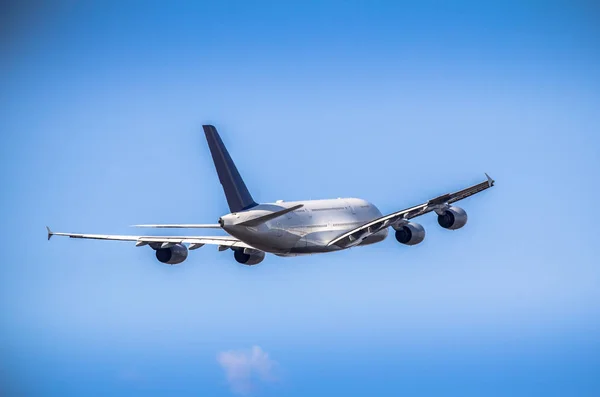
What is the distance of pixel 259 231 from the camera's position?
8788 cm

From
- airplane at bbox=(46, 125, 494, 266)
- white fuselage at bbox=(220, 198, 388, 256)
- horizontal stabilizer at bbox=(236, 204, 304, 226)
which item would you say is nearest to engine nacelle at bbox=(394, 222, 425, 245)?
airplane at bbox=(46, 125, 494, 266)

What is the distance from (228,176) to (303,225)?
6.42m

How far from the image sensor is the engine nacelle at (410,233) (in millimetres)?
92812

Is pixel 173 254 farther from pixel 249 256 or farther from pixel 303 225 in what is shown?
pixel 303 225

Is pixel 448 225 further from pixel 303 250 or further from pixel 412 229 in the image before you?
pixel 303 250

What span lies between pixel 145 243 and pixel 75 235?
16.7 feet

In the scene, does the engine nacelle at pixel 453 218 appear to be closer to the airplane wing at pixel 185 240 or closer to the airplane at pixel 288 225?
the airplane at pixel 288 225

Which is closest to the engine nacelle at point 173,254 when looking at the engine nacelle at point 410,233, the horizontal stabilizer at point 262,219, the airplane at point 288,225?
the airplane at point 288,225

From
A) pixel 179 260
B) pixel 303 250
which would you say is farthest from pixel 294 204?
pixel 179 260

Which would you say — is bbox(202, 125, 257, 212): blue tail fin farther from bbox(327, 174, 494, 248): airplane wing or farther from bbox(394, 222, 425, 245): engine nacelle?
bbox(394, 222, 425, 245): engine nacelle

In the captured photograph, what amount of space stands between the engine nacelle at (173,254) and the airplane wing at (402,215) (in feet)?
36.3

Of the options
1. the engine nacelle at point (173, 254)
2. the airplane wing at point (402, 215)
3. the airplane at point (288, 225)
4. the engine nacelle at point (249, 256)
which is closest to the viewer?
the airplane wing at point (402, 215)

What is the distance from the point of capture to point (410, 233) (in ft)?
305

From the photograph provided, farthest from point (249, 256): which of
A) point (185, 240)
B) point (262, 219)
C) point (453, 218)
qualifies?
point (453, 218)
